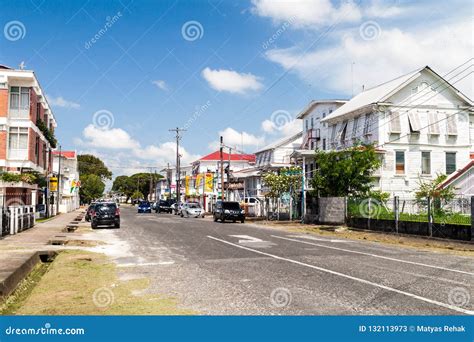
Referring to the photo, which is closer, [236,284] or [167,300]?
[167,300]

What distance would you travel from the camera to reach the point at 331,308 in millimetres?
8047

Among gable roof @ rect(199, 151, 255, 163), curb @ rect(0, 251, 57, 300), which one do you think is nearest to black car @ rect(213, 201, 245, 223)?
curb @ rect(0, 251, 57, 300)

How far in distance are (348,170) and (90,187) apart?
97.3 m

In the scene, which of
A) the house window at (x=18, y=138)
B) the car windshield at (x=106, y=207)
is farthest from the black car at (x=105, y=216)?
the house window at (x=18, y=138)

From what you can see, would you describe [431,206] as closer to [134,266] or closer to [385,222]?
[385,222]

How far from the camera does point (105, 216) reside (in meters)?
31.8

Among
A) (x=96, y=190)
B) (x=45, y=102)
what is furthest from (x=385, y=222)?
(x=96, y=190)

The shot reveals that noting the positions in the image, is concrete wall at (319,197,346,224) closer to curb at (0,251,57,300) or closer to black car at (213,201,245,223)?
black car at (213,201,245,223)

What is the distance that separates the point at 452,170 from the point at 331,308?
41.6 m

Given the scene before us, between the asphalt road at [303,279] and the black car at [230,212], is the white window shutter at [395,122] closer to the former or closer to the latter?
the black car at [230,212]

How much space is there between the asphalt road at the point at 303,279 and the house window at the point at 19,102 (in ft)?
87.2

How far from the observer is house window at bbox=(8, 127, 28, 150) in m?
39.7

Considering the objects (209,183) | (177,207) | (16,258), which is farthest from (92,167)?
(16,258)

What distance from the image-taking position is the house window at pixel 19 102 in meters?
40.1
